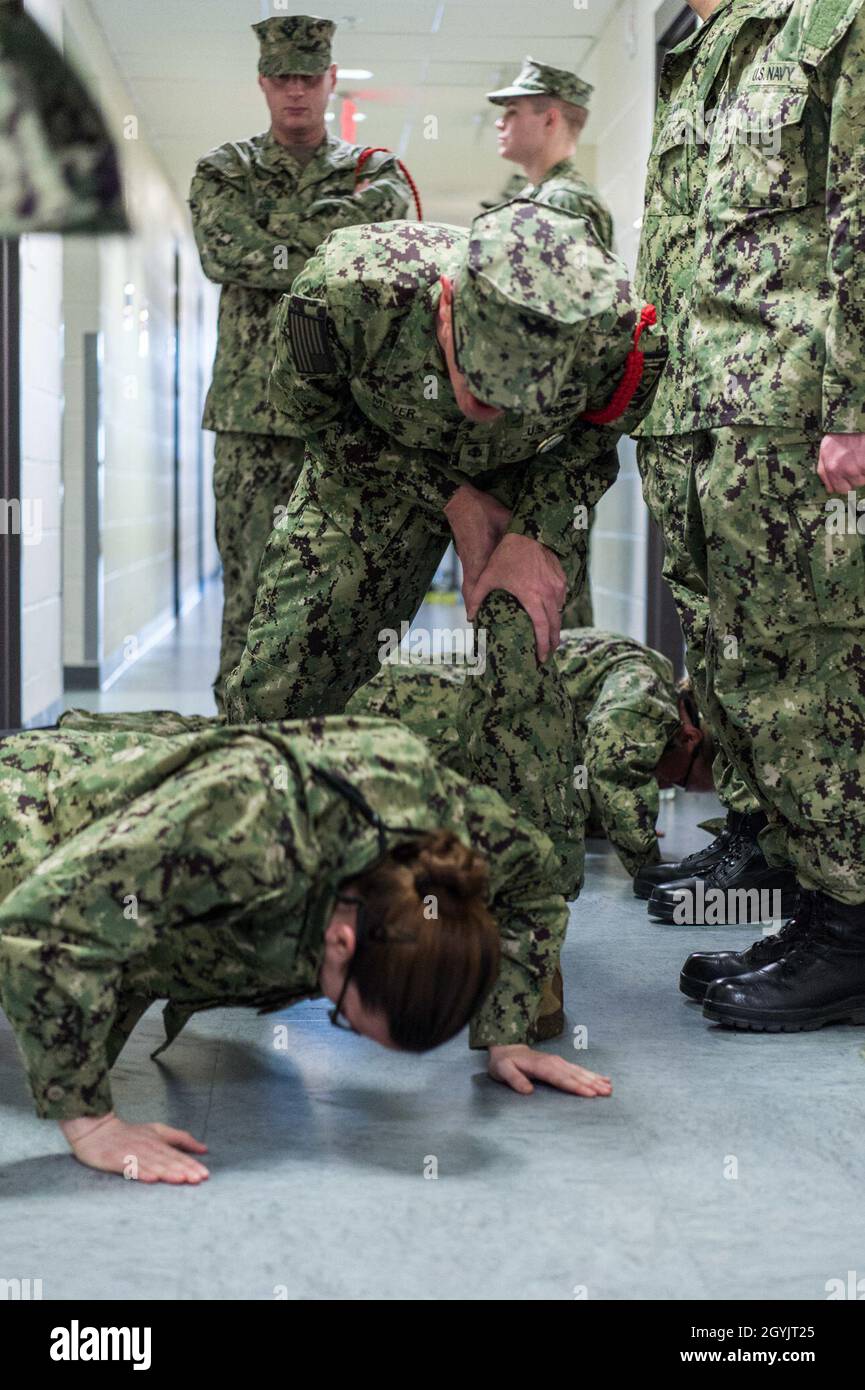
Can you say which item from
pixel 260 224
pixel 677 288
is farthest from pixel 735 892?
pixel 260 224

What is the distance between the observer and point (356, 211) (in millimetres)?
3771

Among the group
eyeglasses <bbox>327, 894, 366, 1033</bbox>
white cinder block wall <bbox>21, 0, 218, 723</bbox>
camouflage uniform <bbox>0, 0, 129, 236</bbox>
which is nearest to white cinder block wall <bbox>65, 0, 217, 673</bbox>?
white cinder block wall <bbox>21, 0, 218, 723</bbox>

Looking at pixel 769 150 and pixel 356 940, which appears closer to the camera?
pixel 356 940

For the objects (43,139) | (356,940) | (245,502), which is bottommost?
(356,940)

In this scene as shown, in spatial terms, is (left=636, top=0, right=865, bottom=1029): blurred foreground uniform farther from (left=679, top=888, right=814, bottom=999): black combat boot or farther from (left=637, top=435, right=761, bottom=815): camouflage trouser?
(left=637, top=435, right=761, bottom=815): camouflage trouser

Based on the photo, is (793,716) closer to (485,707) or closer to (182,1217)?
(485,707)

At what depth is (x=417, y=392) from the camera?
85.6 inches

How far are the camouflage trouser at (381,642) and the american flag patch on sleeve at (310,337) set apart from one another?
0.22 meters

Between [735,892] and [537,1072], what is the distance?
→ 89 cm

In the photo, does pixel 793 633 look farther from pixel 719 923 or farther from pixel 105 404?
pixel 105 404

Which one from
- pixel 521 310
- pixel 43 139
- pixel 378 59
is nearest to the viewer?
pixel 521 310

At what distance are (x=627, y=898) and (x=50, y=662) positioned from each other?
286 cm

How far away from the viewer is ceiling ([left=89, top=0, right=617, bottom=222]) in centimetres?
621

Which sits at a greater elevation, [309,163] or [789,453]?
[309,163]
